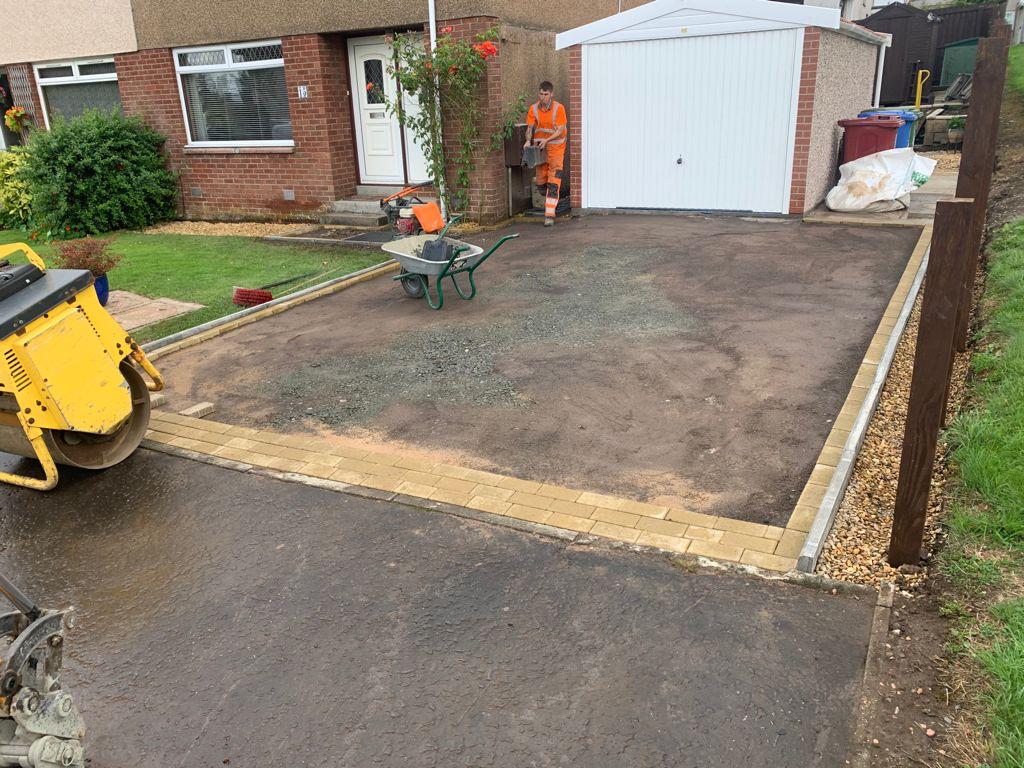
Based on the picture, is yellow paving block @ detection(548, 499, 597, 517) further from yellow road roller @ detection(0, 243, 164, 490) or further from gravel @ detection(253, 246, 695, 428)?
yellow road roller @ detection(0, 243, 164, 490)

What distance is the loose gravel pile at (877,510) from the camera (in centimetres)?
365

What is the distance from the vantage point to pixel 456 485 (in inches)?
180

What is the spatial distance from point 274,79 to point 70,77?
16.8 ft

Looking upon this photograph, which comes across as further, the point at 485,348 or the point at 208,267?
the point at 208,267

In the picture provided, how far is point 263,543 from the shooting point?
4.11m

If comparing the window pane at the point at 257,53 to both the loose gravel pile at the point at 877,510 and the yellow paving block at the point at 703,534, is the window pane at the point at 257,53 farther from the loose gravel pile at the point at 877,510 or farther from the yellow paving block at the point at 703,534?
the yellow paving block at the point at 703,534

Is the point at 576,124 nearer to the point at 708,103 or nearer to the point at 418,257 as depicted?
the point at 708,103

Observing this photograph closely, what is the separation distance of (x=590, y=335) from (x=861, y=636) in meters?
4.20

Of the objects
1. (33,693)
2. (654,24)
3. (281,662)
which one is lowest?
(281,662)

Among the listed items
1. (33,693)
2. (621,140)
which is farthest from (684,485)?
(621,140)

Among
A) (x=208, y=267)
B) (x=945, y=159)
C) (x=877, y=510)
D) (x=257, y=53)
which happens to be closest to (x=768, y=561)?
(x=877, y=510)

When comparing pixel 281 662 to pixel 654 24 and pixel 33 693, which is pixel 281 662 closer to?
pixel 33 693

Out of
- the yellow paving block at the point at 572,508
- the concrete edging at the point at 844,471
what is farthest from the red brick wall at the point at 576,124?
the yellow paving block at the point at 572,508

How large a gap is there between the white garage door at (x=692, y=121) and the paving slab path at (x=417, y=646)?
9185 millimetres
